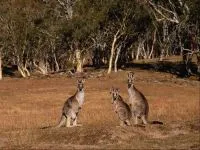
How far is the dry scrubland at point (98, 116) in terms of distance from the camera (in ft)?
67.9

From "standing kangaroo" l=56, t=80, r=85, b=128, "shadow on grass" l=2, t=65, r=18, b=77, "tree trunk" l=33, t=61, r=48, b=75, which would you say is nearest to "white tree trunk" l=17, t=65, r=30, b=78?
"tree trunk" l=33, t=61, r=48, b=75

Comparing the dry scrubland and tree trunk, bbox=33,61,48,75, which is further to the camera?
tree trunk, bbox=33,61,48,75

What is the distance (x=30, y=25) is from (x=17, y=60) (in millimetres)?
5128

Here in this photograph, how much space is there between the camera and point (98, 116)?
115 feet

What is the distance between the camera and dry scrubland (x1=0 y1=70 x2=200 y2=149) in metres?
20.7

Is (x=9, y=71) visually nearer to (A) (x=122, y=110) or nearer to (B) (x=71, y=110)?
(B) (x=71, y=110)

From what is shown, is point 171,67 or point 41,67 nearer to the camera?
point 171,67

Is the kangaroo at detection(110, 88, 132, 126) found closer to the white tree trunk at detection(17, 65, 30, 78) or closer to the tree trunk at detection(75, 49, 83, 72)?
the white tree trunk at detection(17, 65, 30, 78)

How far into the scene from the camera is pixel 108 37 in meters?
86.8

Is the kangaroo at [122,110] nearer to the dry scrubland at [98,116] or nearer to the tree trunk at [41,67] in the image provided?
the dry scrubland at [98,116]

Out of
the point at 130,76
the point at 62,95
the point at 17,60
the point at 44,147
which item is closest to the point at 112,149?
the point at 44,147

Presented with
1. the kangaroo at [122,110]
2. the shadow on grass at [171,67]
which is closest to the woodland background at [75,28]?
the shadow on grass at [171,67]

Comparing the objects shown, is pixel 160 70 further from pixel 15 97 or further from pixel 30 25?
pixel 15 97

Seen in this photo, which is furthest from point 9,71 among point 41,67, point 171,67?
point 171,67
